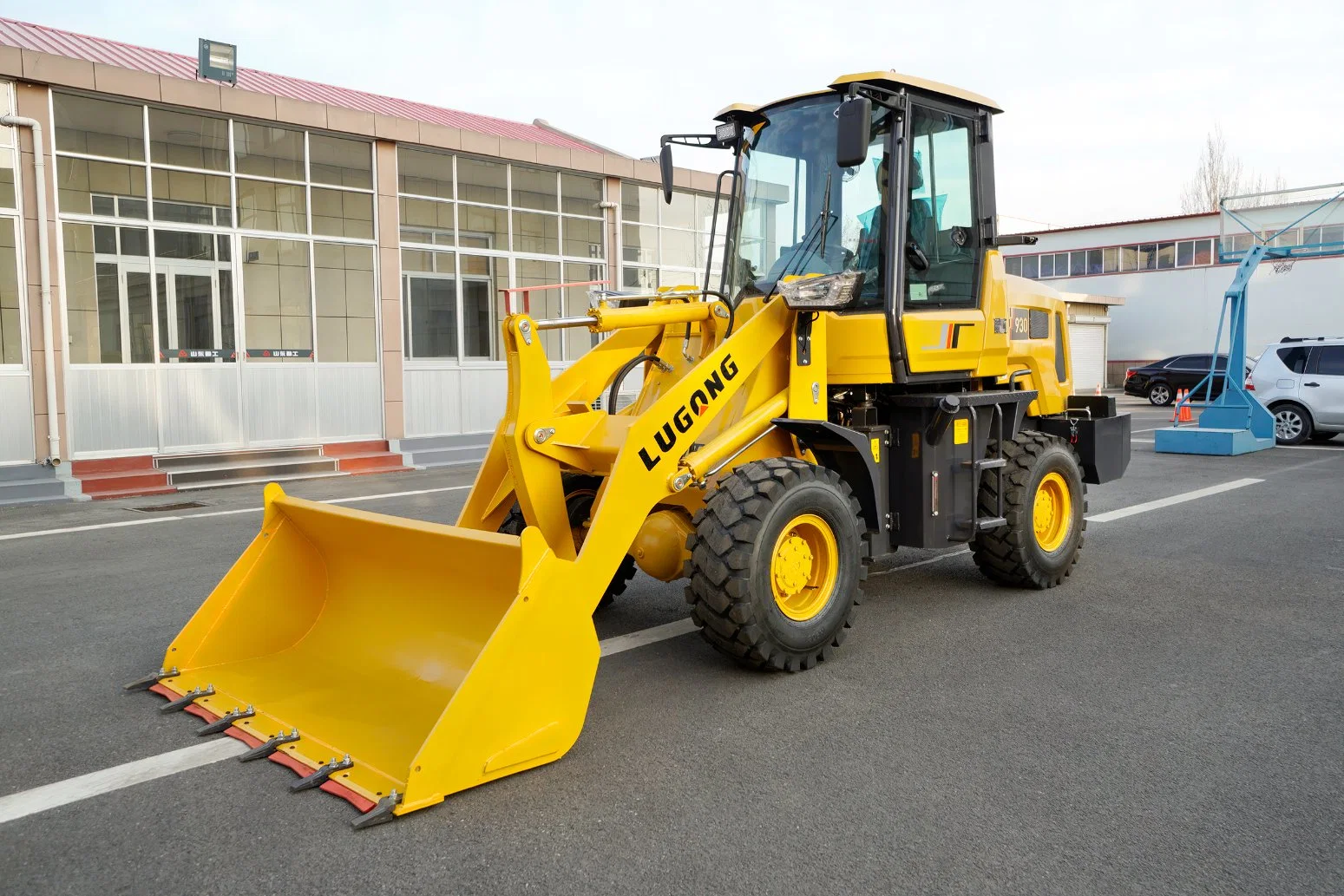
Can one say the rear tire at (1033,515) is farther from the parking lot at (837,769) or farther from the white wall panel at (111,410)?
the white wall panel at (111,410)

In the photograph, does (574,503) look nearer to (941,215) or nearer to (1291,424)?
(941,215)

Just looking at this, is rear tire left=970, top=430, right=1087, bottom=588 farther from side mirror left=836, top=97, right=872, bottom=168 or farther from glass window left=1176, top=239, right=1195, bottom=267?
glass window left=1176, top=239, right=1195, bottom=267

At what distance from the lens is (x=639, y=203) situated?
19781 mm

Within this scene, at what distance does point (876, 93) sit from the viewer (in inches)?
215

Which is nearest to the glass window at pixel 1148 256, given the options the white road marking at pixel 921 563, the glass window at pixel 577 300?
the glass window at pixel 577 300

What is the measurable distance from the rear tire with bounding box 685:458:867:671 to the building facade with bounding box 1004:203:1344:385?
1356 inches

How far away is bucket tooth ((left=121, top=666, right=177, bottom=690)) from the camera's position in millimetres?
4461

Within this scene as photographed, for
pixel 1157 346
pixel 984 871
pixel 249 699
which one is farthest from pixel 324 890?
pixel 1157 346

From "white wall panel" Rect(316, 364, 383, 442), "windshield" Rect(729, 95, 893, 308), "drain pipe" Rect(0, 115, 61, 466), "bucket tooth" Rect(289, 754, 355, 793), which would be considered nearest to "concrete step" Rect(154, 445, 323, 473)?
"white wall panel" Rect(316, 364, 383, 442)

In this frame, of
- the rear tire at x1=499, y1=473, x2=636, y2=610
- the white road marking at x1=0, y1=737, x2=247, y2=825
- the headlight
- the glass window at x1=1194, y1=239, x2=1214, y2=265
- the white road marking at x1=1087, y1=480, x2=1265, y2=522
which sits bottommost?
the white road marking at x1=0, y1=737, x2=247, y2=825

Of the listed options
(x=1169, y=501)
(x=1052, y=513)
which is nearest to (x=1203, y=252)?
(x=1169, y=501)

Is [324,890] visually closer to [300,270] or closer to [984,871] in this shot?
[984,871]

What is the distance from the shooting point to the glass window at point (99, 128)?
1273cm

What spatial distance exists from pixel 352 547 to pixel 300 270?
38.3ft
